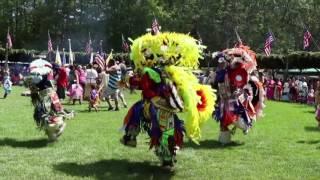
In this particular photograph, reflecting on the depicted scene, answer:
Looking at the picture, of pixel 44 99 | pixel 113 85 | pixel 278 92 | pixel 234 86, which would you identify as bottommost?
pixel 278 92

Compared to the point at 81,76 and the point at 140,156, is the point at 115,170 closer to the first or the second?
the point at 140,156

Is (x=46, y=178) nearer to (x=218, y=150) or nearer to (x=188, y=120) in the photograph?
(x=188, y=120)

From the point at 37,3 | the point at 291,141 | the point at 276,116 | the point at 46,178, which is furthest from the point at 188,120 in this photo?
the point at 37,3

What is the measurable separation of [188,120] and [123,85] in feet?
4.42

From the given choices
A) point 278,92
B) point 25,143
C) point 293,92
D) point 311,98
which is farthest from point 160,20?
point 25,143

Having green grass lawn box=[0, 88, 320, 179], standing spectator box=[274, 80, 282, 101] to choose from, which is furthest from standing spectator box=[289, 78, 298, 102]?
green grass lawn box=[0, 88, 320, 179]

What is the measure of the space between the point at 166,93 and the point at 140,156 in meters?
2.04

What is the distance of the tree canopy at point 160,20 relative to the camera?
195 ft

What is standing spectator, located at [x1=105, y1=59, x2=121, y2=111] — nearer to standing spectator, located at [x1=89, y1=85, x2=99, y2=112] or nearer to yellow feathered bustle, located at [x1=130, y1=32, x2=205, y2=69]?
standing spectator, located at [x1=89, y1=85, x2=99, y2=112]

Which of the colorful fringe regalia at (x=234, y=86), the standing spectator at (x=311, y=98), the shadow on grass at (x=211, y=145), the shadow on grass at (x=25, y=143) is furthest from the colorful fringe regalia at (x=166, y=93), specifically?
the standing spectator at (x=311, y=98)

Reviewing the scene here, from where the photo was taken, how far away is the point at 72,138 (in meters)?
11.8

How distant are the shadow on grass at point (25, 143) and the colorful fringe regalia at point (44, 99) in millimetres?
360

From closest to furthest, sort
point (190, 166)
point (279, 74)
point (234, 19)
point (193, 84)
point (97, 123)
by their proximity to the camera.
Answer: point (193, 84), point (190, 166), point (97, 123), point (279, 74), point (234, 19)

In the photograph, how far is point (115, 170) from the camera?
8.82 metres
